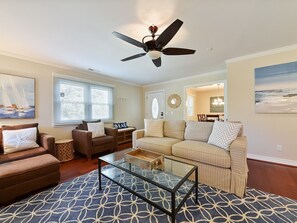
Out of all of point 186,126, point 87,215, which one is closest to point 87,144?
point 87,215

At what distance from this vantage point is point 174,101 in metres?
5.10

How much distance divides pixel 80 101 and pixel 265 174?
4.54 meters

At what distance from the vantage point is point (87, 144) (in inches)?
123

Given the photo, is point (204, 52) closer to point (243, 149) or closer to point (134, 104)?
point (243, 149)

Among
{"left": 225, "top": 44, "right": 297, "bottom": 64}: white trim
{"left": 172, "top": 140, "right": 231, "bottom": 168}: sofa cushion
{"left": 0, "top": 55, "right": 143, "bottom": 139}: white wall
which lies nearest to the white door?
{"left": 0, "top": 55, "right": 143, "bottom": 139}: white wall

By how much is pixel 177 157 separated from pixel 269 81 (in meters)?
2.52

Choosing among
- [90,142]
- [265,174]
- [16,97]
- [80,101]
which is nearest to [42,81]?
[16,97]

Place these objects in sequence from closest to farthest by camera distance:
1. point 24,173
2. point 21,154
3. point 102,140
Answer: point 24,173 < point 21,154 < point 102,140

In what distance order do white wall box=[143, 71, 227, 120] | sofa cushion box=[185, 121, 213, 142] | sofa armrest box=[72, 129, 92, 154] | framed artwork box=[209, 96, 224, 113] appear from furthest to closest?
framed artwork box=[209, 96, 224, 113], white wall box=[143, 71, 227, 120], sofa armrest box=[72, 129, 92, 154], sofa cushion box=[185, 121, 213, 142]

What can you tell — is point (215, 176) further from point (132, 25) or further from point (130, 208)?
point (132, 25)

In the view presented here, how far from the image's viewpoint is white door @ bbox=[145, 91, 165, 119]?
216 inches

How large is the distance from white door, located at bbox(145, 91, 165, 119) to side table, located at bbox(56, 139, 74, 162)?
11.0 feet

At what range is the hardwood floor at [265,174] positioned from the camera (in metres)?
1.92

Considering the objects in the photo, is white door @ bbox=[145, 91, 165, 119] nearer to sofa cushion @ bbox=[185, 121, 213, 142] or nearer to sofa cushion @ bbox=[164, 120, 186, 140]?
sofa cushion @ bbox=[164, 120, 186, 140]
